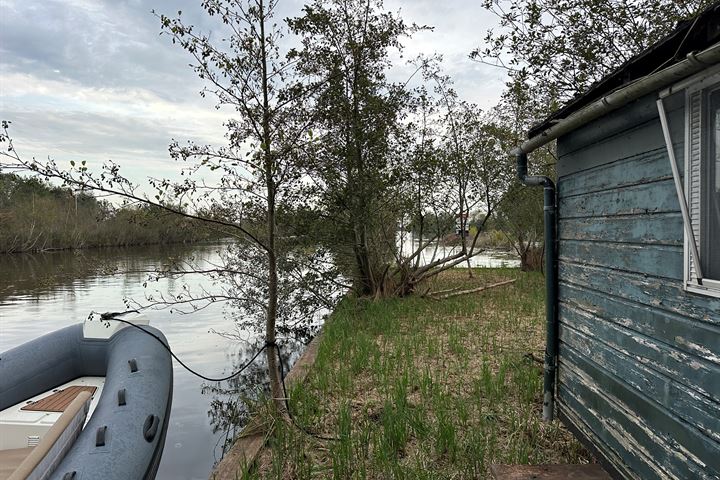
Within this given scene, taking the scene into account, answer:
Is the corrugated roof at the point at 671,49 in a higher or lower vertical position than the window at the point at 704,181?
higher

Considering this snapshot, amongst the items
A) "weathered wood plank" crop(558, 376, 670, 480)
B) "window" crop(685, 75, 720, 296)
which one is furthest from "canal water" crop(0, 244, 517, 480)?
"window" crop(685, 75, 720, 296)

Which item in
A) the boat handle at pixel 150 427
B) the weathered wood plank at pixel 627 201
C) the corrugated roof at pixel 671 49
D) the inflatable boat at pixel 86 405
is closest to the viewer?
the corrugated roof at pixel 671 49

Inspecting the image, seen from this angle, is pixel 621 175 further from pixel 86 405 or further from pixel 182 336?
pixel 182 336

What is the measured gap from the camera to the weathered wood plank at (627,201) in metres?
2.19

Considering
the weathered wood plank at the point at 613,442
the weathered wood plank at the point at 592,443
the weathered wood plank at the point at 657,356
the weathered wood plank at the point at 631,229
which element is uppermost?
the weathered wood plank at the point at 631,229

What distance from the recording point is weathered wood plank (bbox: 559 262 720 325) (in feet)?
6.26

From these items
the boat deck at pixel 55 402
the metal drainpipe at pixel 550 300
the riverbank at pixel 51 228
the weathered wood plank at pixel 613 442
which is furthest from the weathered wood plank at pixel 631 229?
the riverbank at pixel 51 228

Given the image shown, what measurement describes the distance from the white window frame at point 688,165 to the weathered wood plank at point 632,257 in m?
0.08

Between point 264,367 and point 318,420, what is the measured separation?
159 inches

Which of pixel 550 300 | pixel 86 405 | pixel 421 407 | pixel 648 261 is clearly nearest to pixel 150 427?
pixel 86 405

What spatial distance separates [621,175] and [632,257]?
49 centimetres

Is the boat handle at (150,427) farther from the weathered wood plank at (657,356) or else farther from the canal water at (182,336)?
the weathered wood plank at (657,356)

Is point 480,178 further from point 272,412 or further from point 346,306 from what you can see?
point 272,412

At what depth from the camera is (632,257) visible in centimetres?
250
